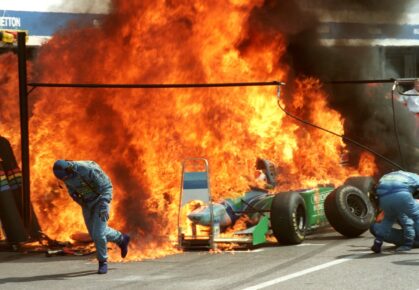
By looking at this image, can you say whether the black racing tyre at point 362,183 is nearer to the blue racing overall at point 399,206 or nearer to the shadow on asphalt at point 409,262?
the blue racing overall at point 399,206

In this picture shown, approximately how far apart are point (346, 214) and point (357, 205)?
66cm

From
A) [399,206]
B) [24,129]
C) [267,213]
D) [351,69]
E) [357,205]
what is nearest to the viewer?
[399,206]

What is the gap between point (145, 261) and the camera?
1096cm

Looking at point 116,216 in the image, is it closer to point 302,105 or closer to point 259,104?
point 259,104

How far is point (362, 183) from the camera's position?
13969 mm

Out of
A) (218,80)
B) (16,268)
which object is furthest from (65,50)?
(16,268)

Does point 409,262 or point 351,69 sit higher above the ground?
point 351,69

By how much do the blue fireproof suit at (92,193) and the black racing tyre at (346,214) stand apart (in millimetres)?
3768

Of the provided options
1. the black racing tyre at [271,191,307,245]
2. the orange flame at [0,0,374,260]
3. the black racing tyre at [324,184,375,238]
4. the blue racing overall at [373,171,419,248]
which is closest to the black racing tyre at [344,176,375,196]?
the orange flame at [0,0,374,260]

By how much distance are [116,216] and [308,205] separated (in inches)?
118

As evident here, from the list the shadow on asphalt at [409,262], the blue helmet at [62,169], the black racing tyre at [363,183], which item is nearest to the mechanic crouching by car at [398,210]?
the shadow on asphalt at [409,262]

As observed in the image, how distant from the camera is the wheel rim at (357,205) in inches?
505

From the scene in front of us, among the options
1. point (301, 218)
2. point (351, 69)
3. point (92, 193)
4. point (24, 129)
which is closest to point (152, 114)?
point (24, 129)

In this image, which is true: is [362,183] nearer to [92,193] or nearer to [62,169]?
[92,193]
